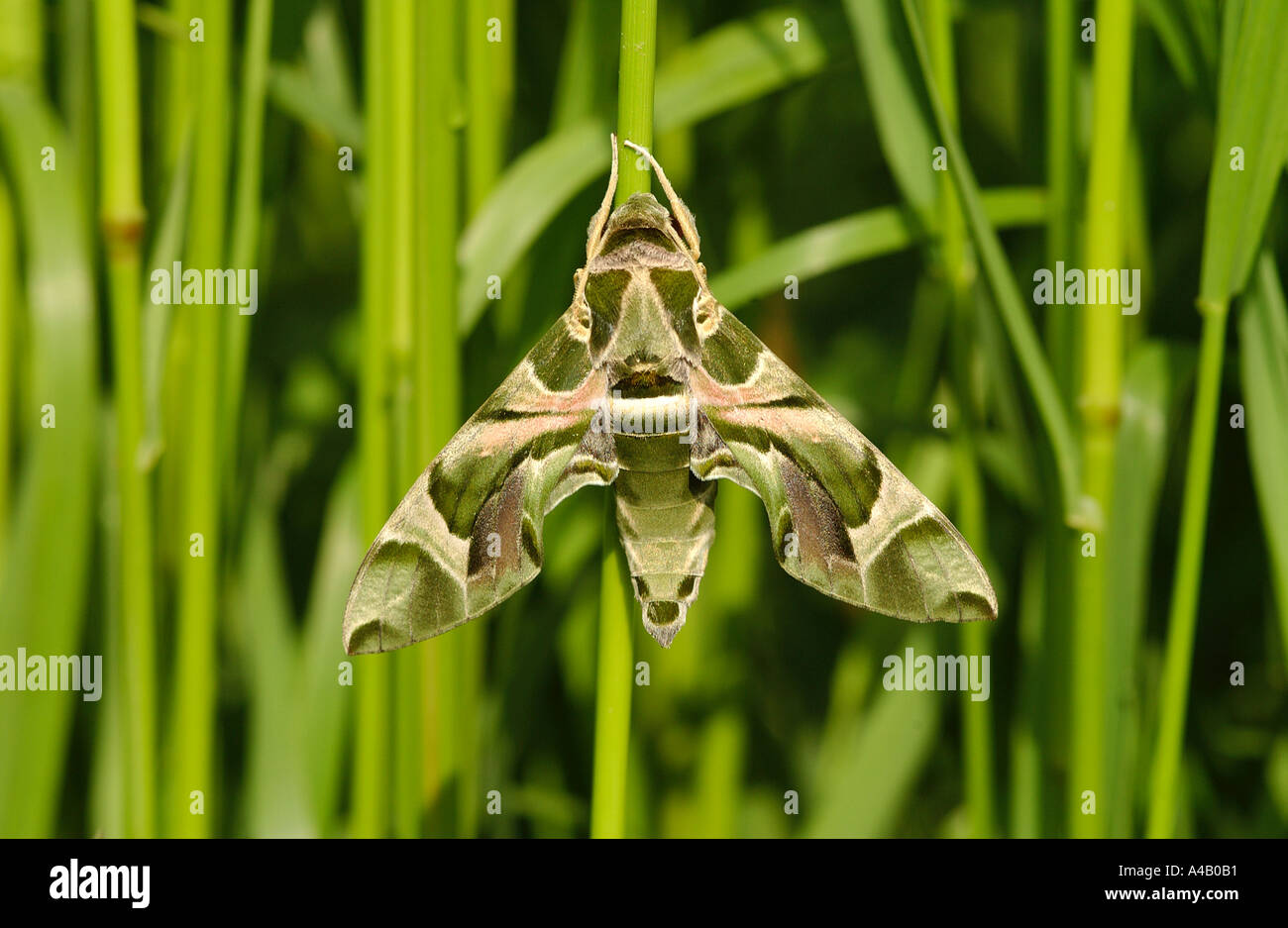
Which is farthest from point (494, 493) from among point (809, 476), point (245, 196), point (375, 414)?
point (245, 196)

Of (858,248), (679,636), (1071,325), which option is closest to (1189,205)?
(1071,325)

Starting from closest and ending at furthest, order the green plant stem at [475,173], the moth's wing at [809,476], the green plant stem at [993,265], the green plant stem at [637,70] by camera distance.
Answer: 1. the green plant stem at [637,70]
2. the green plant stem at [993,265]
3. the moth's wing at [809,476]
4. the green plant stem at [475,173]

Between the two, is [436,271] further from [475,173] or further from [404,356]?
[475,173]

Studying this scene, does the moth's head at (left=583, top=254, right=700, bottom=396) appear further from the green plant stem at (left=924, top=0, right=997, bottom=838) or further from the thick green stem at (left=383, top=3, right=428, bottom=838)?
the green plant stem at (left=924, top=0, right=997, bottom=838)

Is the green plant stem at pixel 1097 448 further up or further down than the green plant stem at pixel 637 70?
further down

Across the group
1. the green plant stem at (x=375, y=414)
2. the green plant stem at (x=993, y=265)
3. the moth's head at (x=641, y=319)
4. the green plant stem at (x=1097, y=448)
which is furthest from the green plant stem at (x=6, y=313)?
the green plant stem at (x=1097, y=448)

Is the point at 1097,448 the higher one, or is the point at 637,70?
the point at 637,70

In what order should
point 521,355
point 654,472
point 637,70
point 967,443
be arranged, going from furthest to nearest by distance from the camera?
point 521,355
point 967,443
point 654,472
point 637,70

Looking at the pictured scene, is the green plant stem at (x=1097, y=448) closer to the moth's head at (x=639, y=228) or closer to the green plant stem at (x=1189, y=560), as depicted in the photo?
the green plant stem at (x=1189, y=560)
